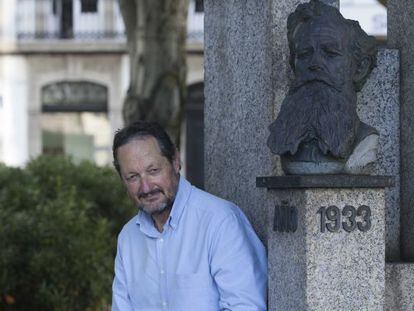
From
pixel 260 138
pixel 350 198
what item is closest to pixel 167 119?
pixel 260 138

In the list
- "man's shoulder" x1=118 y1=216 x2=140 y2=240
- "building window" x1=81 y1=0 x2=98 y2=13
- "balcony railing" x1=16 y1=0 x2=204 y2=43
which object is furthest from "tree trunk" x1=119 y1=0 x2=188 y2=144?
"building window" x1=81 y1=0 x2=98 y2=13

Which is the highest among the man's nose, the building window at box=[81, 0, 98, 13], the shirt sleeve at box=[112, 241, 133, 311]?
the building window at box=[81, 0, 98, 13]

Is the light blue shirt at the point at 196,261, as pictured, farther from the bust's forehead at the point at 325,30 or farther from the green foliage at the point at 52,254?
the green foliage at the point at 52,254

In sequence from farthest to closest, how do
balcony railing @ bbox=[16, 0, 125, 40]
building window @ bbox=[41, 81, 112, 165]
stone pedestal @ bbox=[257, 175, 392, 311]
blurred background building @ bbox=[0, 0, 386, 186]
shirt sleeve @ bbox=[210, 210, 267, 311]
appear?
building window @ bbox=[41, 81, 112, 165]
balcony railing @ bbox=[16, 0, 125, 40]
blurred background building @ bbox=[0, 0, 386, 186]
shirt sleeve @ bbox=[210, 210, 267, 311]
stone pedestal @ bbox=[257, 175, 392, 311]

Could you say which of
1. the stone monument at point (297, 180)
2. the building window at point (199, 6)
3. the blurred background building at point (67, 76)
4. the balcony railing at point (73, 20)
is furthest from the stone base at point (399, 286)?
the building window at point (199, 6)

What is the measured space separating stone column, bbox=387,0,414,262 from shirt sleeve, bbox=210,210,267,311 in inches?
30.0

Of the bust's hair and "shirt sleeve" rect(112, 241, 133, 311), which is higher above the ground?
the bust's hair

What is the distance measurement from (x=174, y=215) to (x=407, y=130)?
1.15 m

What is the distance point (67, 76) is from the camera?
29531mm

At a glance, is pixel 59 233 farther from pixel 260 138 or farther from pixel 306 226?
pixel 306 226

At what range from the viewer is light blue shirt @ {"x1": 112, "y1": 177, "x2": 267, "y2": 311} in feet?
16.5

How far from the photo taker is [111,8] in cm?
2962

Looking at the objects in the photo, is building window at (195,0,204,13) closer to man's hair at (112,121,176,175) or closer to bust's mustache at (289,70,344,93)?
man's hair at (112,121,176,175)

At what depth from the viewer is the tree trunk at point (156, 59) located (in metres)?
12.4
